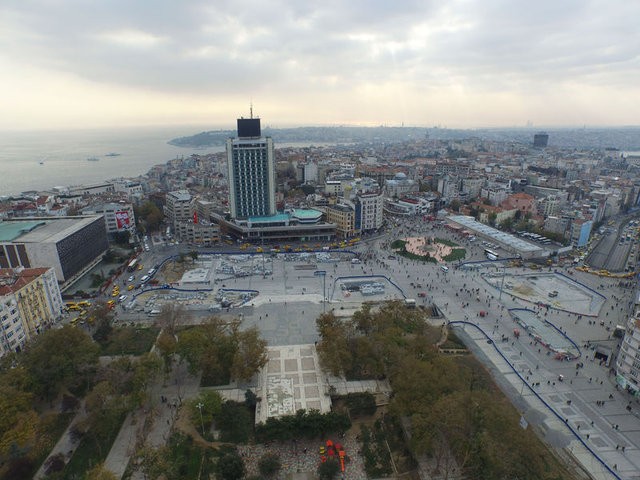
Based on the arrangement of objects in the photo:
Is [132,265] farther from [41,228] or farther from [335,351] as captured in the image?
[335,351]

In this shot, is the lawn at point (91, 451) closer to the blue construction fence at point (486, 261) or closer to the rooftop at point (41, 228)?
the rooftop at point (41, 228)

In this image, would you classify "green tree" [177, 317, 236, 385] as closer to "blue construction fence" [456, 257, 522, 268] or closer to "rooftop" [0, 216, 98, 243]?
"rooftop" [0, 216, 98, 243]

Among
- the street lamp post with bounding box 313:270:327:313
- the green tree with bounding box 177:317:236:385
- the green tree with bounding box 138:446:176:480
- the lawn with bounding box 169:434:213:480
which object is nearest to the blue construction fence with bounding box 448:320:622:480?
the street lamp post with bounding box 313:270:327:313

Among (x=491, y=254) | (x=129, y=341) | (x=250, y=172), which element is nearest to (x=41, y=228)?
(x=129, y=341)

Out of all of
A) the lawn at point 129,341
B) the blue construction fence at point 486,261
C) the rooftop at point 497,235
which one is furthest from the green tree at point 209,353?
the rooftop at point 497,235

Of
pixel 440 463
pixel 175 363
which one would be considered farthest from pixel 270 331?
pixel 440 463

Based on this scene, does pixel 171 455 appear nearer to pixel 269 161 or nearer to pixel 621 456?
pixel 621 456
